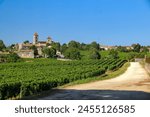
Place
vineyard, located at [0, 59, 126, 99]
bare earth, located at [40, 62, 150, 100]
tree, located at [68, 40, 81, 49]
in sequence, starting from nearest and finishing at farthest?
tree, located at [68, 40, 81, 49] → bare earth, located at [40, 62, 150, 100] → vineyard, located at [0, 59, 126, 99]

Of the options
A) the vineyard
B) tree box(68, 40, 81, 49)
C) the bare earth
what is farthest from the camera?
the vineyard

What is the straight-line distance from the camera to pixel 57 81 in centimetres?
1379

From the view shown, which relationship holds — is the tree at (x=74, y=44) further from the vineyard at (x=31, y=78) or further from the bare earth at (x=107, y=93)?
the vineyard at (x=31, y=78)

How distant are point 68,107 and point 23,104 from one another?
37 cm

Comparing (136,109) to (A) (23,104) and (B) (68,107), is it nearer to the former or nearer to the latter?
(B) (68,107)

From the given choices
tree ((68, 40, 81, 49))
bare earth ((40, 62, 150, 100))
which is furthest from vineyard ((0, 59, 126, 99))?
tree ((68, 40, 81, 49))

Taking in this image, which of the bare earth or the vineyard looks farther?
the vineyard

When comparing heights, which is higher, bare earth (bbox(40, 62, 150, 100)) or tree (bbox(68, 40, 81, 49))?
tree (bbox(68, 40, 81, 49))

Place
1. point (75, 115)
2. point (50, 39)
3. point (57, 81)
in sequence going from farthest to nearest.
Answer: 1. point (57, 81)
2. point (50, 39)
3. point (75, 115)

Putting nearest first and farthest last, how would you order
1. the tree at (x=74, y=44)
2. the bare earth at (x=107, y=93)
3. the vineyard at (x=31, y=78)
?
the tree at (x=74, y=44) < the bare earth at (x=107, y=93) < the vineyard at (x=31, y=78)

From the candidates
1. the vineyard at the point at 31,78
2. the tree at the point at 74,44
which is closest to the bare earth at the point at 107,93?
the tree at the point at 74,44

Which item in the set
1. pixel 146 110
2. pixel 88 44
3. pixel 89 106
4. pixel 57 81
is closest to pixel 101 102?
pixel 89 106

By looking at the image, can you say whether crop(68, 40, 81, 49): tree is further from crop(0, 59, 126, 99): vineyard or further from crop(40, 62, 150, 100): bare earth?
crop(0, 59, 126, 99): vineyard

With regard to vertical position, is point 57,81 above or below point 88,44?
below
